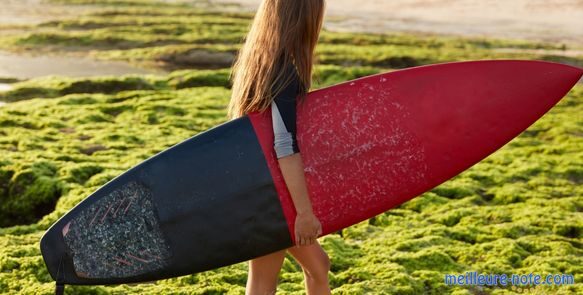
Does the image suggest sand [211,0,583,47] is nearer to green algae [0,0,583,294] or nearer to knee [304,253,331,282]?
green algae [0,0,583,294]

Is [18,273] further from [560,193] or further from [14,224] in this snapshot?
[560,193]

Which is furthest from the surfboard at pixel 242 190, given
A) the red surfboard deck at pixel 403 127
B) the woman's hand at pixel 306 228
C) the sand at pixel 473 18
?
the sand at pixel 473 18

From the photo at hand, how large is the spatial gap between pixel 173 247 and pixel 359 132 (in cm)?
121

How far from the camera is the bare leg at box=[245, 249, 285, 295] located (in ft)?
12.0

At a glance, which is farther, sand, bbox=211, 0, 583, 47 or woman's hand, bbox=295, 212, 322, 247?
sand, bbox=211, 0, 583, 47

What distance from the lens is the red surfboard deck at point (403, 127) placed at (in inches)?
147

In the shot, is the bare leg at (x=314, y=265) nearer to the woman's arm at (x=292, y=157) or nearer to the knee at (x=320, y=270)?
the knee at (x=320, y=270)

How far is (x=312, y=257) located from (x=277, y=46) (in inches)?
43.6

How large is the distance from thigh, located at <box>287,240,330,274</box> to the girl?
3cm

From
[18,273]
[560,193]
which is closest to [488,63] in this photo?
[18,273]

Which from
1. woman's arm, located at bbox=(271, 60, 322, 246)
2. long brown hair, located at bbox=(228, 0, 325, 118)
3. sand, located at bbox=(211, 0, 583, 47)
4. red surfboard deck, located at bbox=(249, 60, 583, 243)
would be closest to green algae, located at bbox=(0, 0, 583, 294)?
red surfboard deck, located at bbox=(249, 60, 583, 243)

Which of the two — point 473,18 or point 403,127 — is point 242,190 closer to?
point 403,127

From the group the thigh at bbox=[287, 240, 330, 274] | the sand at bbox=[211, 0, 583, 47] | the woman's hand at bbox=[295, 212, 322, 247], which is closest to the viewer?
the woman's hand at bbox=[295, 212, 322, 247]

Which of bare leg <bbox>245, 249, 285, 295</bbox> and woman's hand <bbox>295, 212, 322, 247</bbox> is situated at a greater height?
woman's hand <bbox>295, 212, 322, 247</bbox>
